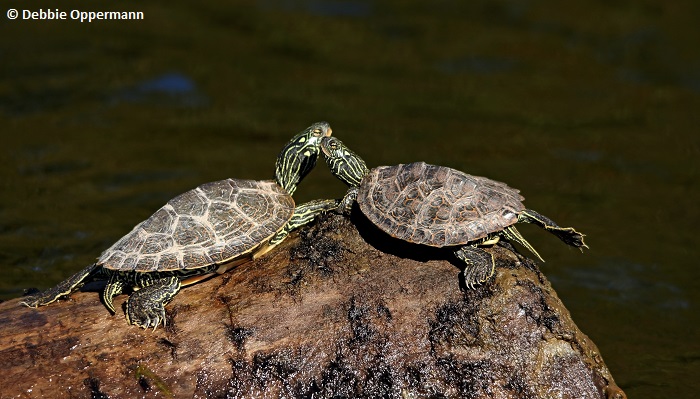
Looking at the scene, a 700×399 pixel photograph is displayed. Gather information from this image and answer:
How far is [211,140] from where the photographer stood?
12.5 meters

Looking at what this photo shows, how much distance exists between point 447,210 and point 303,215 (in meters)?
1.21

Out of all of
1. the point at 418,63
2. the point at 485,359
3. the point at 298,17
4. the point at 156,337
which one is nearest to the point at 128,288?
the point at 156,337

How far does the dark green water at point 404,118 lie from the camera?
9.58 m

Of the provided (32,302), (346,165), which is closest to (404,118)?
(346,165)

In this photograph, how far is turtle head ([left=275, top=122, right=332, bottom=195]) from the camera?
7156mm

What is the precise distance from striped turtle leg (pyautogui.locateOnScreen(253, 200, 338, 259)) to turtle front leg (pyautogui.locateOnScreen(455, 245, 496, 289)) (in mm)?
1188

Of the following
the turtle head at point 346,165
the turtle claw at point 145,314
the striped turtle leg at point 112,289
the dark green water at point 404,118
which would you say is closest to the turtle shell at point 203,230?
the striped turtle leg at point 112,289

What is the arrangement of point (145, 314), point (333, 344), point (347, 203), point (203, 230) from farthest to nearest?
point (347, 203)
point (203, 230)
point (145, 314)
point (333, 344)

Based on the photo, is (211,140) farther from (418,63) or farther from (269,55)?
(418,63)

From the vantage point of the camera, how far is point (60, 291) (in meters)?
6.16

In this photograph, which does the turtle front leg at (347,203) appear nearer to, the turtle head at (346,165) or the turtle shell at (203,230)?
the turtle head at (346,165)

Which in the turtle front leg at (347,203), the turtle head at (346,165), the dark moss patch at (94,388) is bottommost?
the dark moss patch at (94,388)

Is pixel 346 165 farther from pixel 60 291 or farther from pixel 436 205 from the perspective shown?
pixel 60 291

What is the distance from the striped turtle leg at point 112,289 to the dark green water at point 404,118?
3.08 metres
